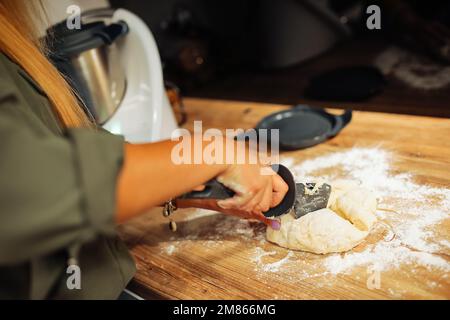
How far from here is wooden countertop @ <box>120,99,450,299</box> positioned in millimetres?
813

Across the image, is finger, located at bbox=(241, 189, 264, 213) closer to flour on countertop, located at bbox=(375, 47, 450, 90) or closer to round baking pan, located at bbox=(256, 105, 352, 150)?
round baking pan, located at bbox=(256, 105, 352, 150)

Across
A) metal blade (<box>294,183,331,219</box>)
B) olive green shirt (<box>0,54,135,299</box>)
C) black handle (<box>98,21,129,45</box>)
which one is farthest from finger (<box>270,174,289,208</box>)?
black handle (<box>98,21,129,45</box>)

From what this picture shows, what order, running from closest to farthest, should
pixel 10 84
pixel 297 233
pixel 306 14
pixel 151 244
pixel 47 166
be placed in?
1. pixel 47 166
2. pixel 10 84
3. pixel 297 233
4. pixel 151 244
5. pixel 306 14

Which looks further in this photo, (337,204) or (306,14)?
(306,14)

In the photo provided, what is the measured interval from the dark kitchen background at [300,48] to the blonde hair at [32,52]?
105cm

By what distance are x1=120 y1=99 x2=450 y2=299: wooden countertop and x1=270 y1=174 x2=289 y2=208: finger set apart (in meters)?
0.16

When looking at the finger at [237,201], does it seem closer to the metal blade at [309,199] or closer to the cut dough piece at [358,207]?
the metal blade at [309,199]

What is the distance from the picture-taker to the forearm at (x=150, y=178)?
1.95 ft

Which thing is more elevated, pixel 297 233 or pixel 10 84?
pixel 10 84

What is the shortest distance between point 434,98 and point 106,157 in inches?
53.2
